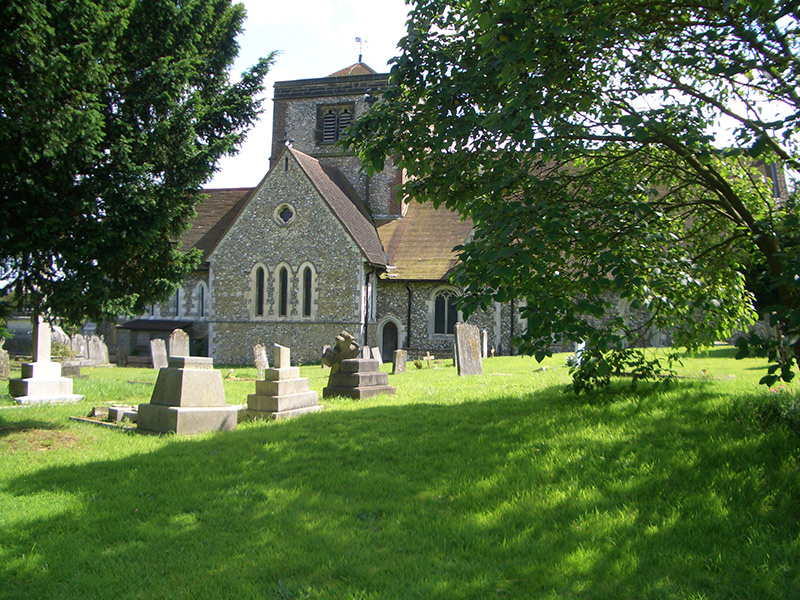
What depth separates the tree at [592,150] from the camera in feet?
15.2

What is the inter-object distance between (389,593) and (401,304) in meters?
20.8

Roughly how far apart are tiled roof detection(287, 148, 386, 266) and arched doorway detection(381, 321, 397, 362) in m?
2.84

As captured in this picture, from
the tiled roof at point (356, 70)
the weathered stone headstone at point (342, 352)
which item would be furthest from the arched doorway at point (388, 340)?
the tiled roof at point (356, 70)

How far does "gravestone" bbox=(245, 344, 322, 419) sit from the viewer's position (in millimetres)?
8195

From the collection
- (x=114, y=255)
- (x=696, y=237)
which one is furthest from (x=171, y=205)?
(x=696, y=237)

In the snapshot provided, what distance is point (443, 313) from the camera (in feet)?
77.3

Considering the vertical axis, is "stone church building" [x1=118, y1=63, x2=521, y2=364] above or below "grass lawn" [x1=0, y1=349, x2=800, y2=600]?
above

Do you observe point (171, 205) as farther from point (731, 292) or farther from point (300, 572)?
point (731, 292)

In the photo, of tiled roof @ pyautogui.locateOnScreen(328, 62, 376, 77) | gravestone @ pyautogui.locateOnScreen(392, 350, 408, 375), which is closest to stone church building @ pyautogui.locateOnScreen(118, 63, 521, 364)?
gravestone @ pyautogui.locateOnScreen(392, 350, 408, 375)

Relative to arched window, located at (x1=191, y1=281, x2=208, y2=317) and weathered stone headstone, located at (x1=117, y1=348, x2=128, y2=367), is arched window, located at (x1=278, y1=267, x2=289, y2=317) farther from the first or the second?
weathered stone headstone, located at (x1=117, y1=348, x2=128, y2=367)

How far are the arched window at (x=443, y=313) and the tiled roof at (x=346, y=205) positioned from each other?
2.76 meters

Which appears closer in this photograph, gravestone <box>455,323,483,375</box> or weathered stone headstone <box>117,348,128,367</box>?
gravestone <box>455,323,483,375</box>

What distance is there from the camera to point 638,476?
14.9 ft

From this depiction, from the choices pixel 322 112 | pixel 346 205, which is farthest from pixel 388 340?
pixel 322 112
